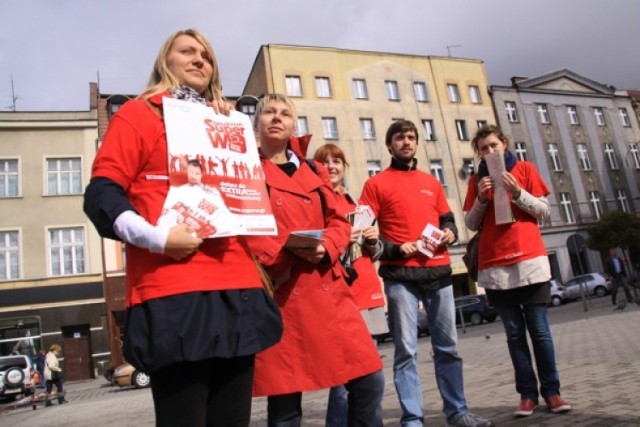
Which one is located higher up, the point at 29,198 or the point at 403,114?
the point at 403,114

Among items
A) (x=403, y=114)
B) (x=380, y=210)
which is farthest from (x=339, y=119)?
(x=380, y=210)

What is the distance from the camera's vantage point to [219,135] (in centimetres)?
217

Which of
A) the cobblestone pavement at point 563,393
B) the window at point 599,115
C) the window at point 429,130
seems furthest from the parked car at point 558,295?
the cobblestone pavement at point 563,393

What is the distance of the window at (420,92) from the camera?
38.6m

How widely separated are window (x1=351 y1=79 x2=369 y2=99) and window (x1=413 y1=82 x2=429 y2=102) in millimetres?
4023

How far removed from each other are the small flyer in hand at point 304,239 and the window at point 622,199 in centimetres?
4651

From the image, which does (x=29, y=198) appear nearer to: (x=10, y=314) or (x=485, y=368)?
(x=10, y=314)

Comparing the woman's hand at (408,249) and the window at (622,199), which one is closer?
the woman's hand at (408,249)

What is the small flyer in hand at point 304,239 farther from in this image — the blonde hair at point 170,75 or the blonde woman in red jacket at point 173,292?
the blonde hair at point 170,75

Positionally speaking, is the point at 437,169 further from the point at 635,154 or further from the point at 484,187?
the point at 484,187

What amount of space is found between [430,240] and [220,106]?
2.28 metres

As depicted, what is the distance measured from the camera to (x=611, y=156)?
1715 inches

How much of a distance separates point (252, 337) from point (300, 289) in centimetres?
63

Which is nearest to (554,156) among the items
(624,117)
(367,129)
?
(624,117)
